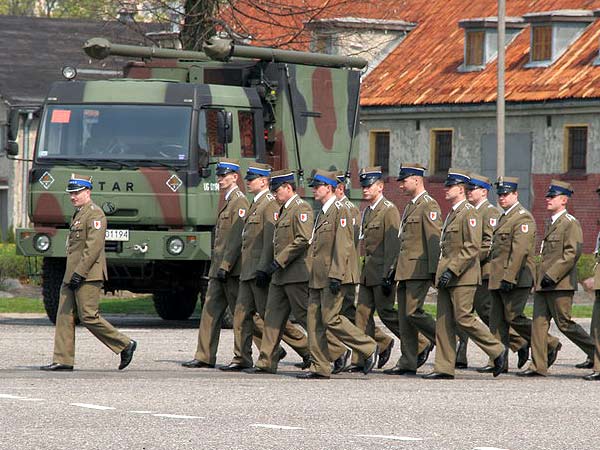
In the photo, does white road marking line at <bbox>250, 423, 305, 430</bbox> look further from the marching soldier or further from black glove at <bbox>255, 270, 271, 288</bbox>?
the marching soldier

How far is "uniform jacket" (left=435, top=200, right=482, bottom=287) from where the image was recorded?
53.2 ft

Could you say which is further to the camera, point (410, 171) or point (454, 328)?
point (410, 171)

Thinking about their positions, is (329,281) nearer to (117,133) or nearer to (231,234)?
(231,234)

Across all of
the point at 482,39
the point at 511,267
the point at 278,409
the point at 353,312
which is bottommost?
the point at 278,409

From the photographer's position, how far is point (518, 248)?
1717 centimetres

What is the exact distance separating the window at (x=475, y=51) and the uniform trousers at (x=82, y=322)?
28684 millimetres

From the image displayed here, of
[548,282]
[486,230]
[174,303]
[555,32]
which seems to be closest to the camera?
[548,282]

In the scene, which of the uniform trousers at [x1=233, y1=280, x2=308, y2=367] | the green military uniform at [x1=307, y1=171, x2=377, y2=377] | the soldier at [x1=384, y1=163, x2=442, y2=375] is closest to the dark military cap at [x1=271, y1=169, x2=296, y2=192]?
the green military uniform at [x1=307, y1=171, x2=377, y2=377]

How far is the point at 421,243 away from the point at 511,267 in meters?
0.99

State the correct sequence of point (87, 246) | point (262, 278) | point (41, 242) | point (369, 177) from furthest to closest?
point (41, 242) → point (369, 177) → point (262, 278) → point (87, 246)

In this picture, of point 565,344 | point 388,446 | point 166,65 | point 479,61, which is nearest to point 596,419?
point 388,446

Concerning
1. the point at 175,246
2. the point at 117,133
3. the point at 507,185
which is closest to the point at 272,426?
the point at 507,185

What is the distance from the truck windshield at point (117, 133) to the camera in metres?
21.6

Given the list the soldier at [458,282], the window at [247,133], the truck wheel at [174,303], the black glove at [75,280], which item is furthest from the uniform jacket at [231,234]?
the truck wheel at [174,303]
